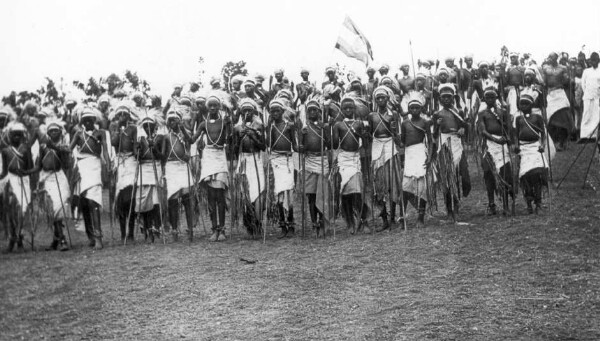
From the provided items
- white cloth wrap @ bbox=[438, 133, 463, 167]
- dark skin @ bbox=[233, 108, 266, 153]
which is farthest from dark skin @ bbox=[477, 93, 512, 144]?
dark skin @ bbox=[233, 108, 266, 153]

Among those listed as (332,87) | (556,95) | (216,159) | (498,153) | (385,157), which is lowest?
(498,153)

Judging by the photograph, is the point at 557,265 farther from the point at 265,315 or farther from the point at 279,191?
the point at 279,191

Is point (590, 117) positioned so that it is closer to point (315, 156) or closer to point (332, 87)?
point (332, 87)

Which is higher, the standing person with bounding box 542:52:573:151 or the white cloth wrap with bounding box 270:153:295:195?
the standing person with bounding box 542:52:573:151

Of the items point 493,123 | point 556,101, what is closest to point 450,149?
point 493,123

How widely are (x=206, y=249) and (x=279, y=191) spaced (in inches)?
51.5

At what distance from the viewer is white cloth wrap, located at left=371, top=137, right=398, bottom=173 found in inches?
406

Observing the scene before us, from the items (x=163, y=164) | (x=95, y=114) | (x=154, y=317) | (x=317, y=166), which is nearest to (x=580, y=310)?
(x=154, y=317)

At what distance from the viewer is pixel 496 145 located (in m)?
10.3

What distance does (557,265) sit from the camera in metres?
7.64

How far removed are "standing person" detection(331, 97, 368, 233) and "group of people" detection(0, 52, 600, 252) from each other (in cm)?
2

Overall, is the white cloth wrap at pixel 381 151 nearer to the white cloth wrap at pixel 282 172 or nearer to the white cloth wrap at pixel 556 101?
the white cloth wrap at pixel 282 172

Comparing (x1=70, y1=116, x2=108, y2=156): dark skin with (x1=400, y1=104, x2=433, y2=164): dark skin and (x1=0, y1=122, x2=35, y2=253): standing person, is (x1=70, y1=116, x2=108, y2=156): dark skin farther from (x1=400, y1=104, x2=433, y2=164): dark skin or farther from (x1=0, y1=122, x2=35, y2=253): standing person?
(x1=400, y1=104, x2=433, y2=164): dark skin

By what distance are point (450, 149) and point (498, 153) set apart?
27.6 inches
